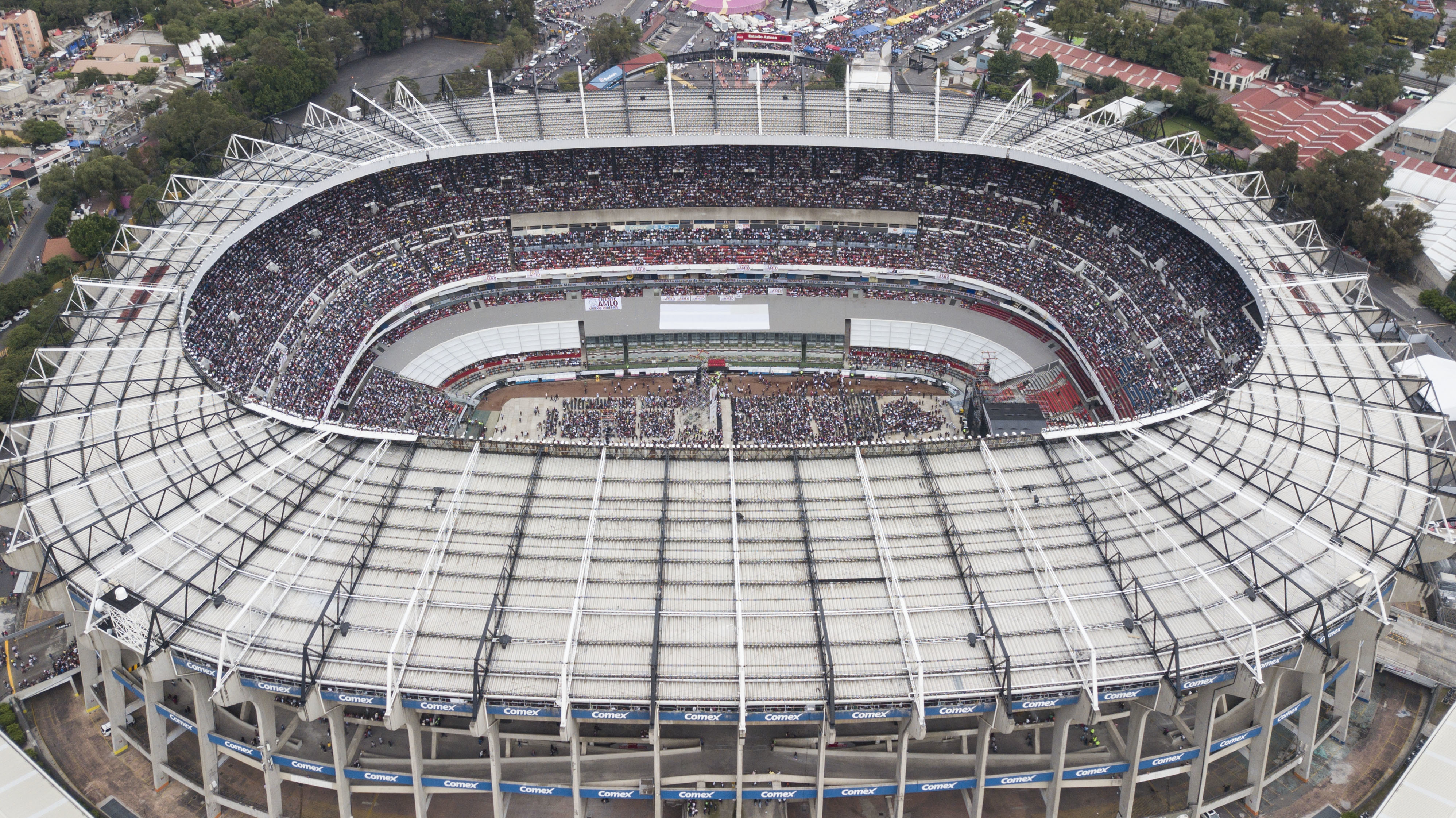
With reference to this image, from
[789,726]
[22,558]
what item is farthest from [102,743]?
[789,726]

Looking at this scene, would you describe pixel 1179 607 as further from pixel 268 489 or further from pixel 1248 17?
pixel 1248 17

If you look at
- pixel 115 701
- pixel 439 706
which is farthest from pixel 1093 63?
pixel 115 701

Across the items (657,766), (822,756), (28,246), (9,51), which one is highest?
(9,51)

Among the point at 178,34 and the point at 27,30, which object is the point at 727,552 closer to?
the point at 178,34

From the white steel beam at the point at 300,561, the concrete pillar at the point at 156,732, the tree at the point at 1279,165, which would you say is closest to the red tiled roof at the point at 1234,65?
the tree at the point at 1279,165

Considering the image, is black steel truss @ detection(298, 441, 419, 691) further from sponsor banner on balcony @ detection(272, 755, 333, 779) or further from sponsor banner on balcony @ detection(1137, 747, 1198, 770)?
sponsor banner on balcony @ detection(1137, 747, 1198, 770)

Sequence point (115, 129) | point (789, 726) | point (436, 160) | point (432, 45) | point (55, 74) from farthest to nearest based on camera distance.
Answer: point (432, 45), point (55, 74), point (115, 129), point (436, 160), point (789, 726)
